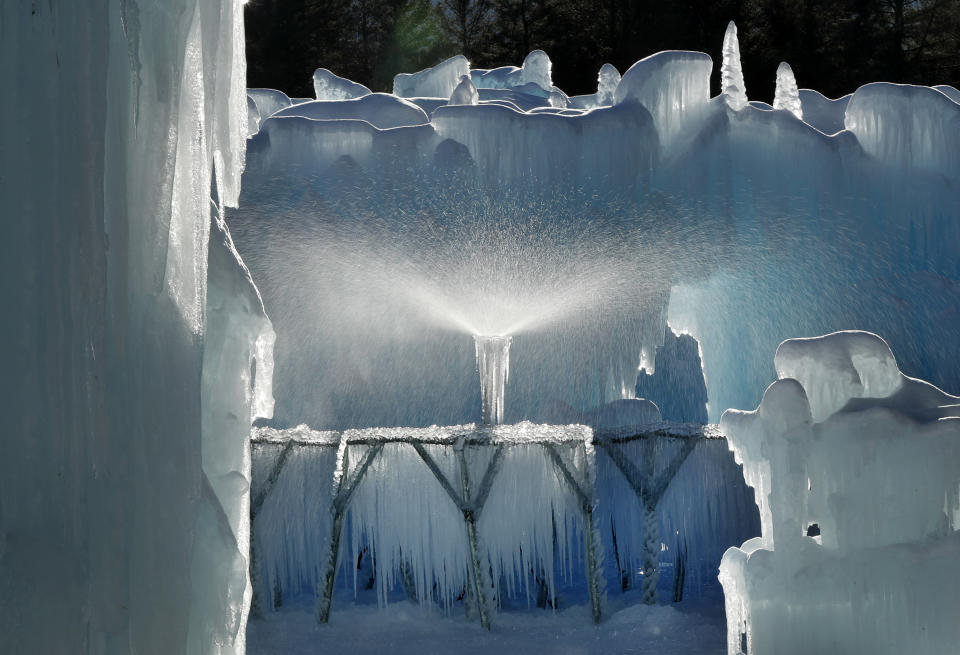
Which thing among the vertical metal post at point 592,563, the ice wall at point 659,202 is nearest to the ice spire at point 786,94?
the ice wall at point 659,202

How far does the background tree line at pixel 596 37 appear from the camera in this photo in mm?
24141

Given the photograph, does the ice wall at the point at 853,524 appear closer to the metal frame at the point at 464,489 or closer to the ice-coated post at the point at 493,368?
Answer: the metal frame at the point at 464,489

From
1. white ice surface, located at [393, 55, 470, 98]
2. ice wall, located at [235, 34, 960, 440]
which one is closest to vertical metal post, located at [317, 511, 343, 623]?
ice wall, located at [235, 34, 960, 440]

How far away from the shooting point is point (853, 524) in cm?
506

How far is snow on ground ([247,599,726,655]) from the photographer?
23.3ft

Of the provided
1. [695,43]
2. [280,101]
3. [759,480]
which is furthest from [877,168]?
[695,43]

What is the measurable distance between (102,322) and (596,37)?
24.6 metres

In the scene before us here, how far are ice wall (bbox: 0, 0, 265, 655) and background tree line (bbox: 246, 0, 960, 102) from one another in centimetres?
2275

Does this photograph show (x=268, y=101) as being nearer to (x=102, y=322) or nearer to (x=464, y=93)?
(x=464, y=93)

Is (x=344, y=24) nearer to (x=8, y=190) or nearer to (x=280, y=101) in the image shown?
(x=280, y=101)

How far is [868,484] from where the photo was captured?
5.03m

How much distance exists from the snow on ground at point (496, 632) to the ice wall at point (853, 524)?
5.93 ft

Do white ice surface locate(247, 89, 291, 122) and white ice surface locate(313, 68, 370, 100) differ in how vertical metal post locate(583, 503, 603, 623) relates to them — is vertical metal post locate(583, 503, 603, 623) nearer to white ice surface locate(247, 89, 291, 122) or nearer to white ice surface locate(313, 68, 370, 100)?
white ice surface locate(247, 89, 291, 122)

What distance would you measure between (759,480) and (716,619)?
271 cm
